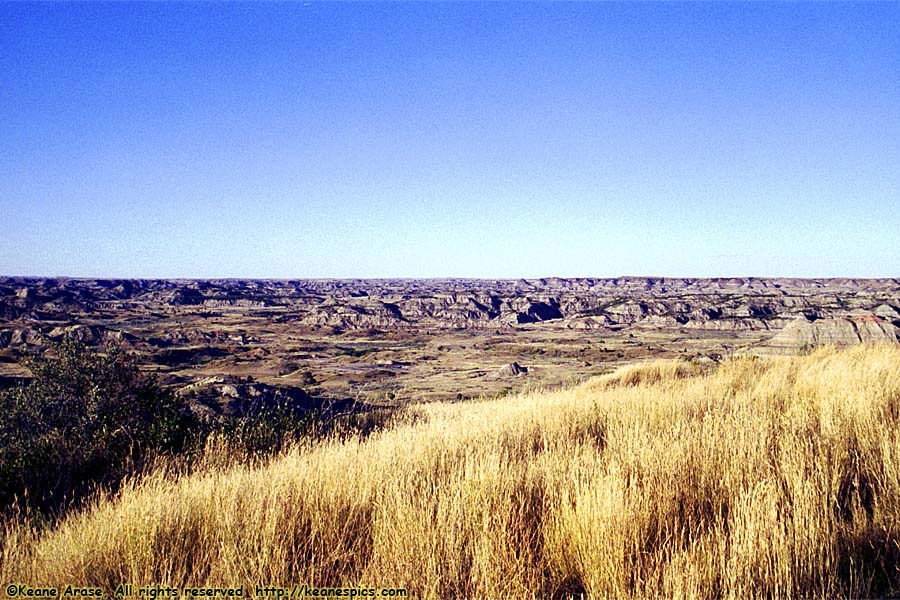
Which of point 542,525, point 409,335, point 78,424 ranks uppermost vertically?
point 542,525

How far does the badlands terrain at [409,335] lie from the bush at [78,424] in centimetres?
180

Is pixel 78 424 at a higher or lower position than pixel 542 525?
lower

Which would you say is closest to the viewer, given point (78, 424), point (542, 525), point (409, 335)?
point (542, 525)

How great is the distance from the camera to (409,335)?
8569cm

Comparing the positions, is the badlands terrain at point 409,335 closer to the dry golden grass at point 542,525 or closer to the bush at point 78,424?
the bush at point 78,424

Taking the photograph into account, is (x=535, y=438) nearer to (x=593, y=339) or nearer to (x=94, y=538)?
(x=94, y=538)

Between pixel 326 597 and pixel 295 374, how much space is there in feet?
159

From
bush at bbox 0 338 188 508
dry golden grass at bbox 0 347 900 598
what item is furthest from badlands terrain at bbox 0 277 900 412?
dry golden grass at bbox 0 347 900 598

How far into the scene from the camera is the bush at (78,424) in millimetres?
6516

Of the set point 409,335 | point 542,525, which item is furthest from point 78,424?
point 409,335

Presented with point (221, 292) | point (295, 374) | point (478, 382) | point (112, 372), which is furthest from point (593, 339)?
point (221, 292)

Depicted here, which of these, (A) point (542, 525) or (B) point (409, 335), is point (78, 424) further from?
(B) point (409, 335)

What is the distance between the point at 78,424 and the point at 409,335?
76974mm

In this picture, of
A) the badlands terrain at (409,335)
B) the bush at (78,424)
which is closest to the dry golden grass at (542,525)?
the bush at (78,424)
